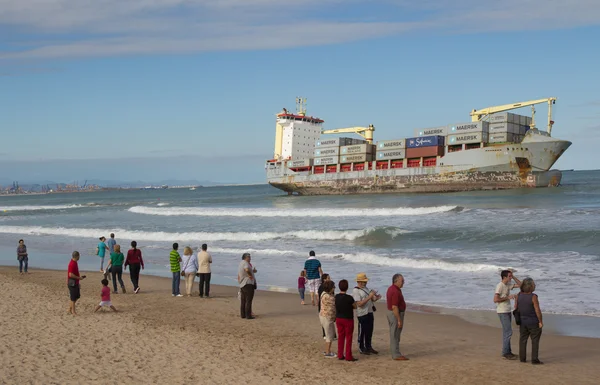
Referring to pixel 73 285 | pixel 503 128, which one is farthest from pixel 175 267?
pixel 503 128

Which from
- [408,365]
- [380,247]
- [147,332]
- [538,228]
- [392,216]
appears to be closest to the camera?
[408,365]

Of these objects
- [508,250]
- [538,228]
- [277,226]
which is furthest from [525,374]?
[277,226]

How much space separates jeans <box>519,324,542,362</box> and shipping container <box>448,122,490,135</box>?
52622mm

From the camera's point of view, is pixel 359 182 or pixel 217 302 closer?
pixel 217 302

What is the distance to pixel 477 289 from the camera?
14.6m

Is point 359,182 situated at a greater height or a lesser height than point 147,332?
greater

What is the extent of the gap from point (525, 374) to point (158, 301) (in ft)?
29.6

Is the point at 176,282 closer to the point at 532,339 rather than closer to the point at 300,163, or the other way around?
the point at 532,339

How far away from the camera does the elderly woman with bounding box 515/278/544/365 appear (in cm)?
802

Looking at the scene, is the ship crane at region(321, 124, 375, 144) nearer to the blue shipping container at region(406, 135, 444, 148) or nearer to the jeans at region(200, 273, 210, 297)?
the blue shipping container at region(406, 135, 444, 148)

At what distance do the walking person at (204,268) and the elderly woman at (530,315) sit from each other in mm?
7843

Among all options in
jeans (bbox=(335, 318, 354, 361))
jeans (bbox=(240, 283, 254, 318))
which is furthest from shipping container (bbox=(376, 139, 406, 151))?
jeans (bbox=(335, 318, 354, 361))

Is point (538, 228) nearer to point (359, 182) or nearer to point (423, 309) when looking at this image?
point (423, 309)

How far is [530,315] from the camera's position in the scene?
8109 mm
